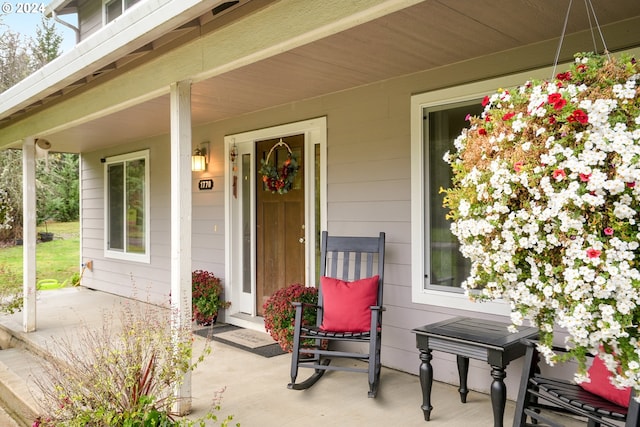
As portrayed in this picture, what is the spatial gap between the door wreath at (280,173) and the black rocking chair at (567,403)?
2887 millimetres

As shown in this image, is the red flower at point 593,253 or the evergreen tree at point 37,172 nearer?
the red flower at point 593,253

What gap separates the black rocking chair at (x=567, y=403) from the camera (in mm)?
1959

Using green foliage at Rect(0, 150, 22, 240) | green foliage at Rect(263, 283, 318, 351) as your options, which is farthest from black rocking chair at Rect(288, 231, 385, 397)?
green foliage at Rect(0, 150, 22, 240)

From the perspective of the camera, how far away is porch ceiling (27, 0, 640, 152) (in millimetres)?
2514

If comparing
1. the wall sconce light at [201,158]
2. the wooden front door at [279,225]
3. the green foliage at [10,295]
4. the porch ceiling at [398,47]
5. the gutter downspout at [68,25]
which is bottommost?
the green foliage at [10,295]

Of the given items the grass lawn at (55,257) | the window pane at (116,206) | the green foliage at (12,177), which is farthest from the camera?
the green foliage at (12,177)

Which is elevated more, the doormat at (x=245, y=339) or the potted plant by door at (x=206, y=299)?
the potted plant by door at (x=206, y=299)

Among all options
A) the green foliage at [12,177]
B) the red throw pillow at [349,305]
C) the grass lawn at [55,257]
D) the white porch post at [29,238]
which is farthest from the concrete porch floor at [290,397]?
the green foliage at [12,177]

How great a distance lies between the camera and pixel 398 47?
3041mm

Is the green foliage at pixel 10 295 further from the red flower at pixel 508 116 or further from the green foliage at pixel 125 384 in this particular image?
the red flower at pixel 508 116

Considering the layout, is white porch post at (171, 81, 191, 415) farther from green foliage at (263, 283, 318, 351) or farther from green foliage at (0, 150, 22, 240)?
green foliage at (0, 150, 22, 240)

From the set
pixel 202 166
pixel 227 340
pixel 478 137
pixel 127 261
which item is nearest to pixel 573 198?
pixel 478 137

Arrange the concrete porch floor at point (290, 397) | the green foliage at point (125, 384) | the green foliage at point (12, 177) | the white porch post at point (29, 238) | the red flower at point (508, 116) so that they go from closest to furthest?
the red flower at point (508, 116) → the green foliage at point (125, 384) → the concrete porch floor at point (290, 397) → the white porch post at point (29, 238) → the green foliage at point (12, 177)

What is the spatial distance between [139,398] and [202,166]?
362cm
